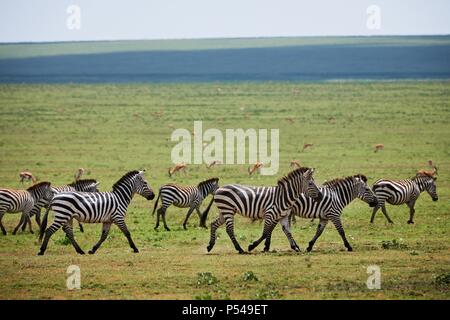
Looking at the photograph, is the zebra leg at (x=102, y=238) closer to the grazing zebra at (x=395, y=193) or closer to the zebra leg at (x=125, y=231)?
the zebra leg at (x=125, y=231)

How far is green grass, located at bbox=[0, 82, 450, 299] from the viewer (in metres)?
12.9

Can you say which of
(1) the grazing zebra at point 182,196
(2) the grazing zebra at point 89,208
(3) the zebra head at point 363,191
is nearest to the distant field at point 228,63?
(1) the grazing zebra at point 182,196

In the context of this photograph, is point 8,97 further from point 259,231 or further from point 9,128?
point 259,231

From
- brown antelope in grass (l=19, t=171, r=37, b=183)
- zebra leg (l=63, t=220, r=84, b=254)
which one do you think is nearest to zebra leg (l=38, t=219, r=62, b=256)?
zebra leg (l=63, t=220, r=84, b=254)

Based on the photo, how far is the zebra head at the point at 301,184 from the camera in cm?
1551

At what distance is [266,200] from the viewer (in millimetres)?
15570

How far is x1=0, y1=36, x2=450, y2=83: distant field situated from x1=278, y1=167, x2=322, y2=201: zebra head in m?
77.0

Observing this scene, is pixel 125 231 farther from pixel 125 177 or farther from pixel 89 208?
pixel 125 177

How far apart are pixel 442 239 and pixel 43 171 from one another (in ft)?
56.5

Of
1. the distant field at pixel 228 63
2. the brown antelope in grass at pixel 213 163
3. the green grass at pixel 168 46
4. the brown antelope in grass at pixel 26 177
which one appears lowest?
the brown antelope in grass at pixel 26 177

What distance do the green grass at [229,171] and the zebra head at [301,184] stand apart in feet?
3.18

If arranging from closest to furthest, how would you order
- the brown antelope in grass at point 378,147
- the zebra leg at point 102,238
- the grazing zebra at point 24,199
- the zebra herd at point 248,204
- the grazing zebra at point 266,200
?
1. the zebra herd at point 248,204
2. the zebra leg at point 102,238
3. the grazing zebra at point 266,200
4. the grazing zebra at point 24,199
5. the brown antelope in grass at point 378,147

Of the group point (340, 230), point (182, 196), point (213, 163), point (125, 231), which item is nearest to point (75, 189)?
point (182, 196)
